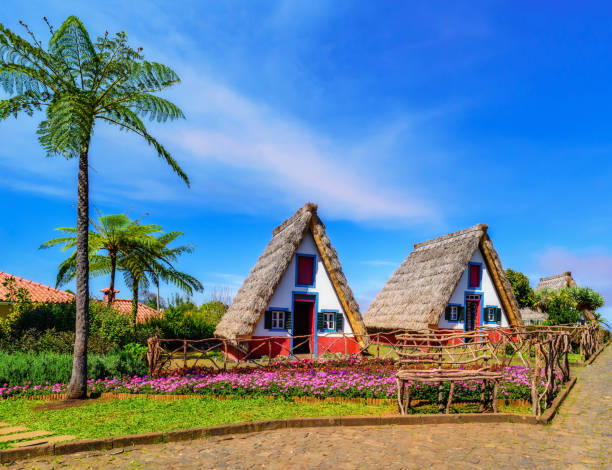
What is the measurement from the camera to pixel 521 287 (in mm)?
36562

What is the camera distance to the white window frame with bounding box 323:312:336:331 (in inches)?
819

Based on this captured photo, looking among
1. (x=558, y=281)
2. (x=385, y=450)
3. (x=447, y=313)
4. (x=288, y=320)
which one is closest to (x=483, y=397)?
(x=385, y=450)

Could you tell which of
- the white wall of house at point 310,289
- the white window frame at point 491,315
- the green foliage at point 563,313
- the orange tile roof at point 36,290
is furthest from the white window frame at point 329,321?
the orange tile roof at point 36,290

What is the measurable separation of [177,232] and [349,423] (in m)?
20.7

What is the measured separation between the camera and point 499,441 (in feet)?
26.3

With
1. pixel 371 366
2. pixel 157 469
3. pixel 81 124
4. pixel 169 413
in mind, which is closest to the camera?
pixel 157 469

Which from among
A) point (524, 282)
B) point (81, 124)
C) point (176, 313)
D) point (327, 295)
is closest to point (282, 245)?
point (327, 295)

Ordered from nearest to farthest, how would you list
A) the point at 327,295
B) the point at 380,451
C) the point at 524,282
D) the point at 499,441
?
the point at 380,451 → the point at 499,441 → the point at 327,295 → the point at 524,282

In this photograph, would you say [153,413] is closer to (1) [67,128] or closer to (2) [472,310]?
(1) [67,128]

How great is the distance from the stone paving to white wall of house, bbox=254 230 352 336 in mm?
11589

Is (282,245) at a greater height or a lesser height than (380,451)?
greater

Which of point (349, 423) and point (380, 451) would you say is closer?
point (380, 451)

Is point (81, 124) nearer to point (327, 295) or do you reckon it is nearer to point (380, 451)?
point (380, 451)

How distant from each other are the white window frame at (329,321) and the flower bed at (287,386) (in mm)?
7392
